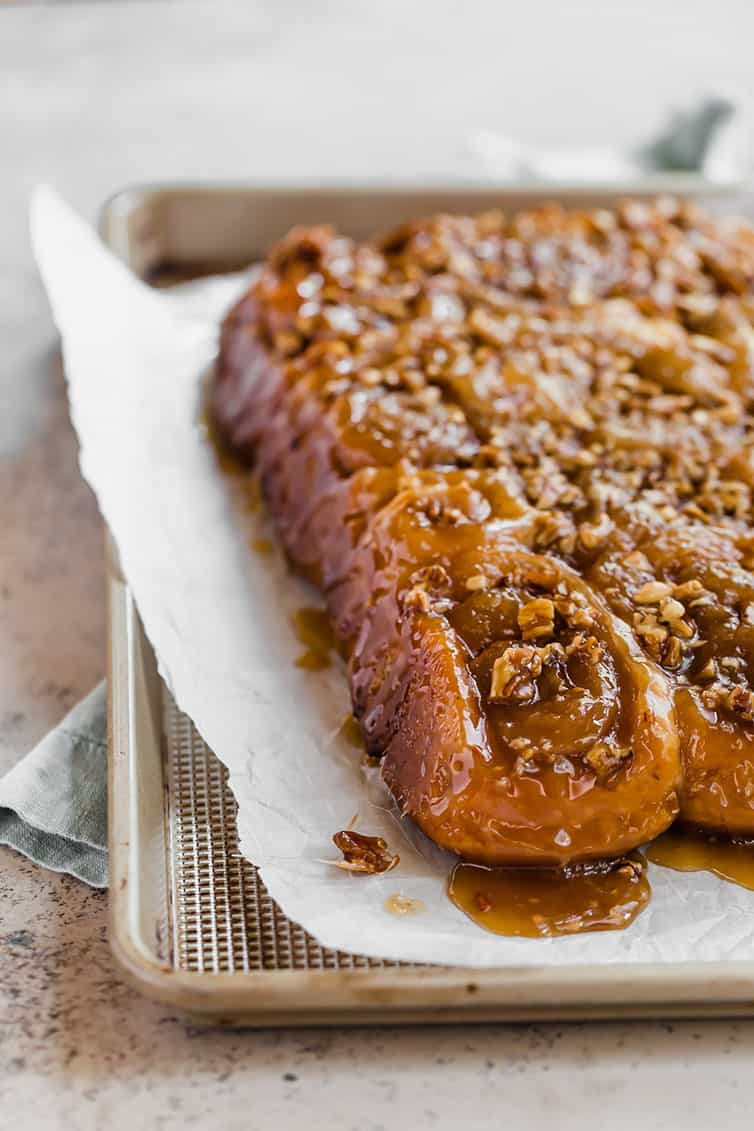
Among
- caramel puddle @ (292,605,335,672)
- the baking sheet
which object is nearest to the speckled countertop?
the baking sheet

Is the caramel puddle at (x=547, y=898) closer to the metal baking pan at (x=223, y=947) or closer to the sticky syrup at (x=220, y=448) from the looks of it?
the metal baking pan at (x=223, y=947)

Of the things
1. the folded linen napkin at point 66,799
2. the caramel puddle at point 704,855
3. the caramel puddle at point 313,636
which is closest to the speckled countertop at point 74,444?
the folded linen napkin at point 66,799

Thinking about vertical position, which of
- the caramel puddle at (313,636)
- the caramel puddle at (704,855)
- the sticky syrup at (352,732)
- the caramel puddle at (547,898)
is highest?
the caramel puddle at (313,636)

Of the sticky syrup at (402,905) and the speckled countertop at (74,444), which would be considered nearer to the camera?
the speckled countertop at (74,444)

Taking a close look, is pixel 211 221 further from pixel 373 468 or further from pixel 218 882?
pixel 218 882

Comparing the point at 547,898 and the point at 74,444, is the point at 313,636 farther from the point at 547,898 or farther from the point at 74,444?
the point at 74,444

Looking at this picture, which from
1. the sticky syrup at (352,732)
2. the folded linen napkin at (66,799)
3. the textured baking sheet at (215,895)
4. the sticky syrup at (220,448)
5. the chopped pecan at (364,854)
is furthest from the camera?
the sticky syrup at (220,448)

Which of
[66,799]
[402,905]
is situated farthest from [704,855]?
[66,799]
